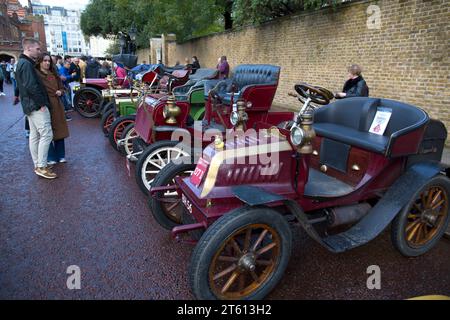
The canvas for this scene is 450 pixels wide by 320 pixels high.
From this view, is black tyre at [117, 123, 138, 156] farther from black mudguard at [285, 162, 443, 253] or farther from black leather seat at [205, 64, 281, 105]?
black mudguard at [285, 162, 443, 253]

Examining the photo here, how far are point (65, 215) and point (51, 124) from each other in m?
1.87

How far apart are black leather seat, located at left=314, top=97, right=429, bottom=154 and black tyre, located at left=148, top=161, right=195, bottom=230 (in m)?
1.51

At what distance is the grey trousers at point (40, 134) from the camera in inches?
176

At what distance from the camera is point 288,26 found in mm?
10977

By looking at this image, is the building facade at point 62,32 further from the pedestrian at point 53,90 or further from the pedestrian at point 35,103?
the pedestrian at point 35,103

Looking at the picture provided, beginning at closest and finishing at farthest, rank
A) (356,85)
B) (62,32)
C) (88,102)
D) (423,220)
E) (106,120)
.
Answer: (423,220), (356,85), (106,120), (88,102), (62,32)

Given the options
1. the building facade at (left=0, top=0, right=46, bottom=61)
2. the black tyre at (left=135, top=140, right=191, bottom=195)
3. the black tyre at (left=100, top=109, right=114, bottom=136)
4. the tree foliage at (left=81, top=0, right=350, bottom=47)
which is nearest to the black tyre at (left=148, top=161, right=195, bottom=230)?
the black tyre at (left=135, top=140, right=191, bottom=195)

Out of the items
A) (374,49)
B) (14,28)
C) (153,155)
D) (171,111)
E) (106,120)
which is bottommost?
(106,120)

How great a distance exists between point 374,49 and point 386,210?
6.33m

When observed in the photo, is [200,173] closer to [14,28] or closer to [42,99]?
[42,99]

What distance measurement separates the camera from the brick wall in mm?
6438

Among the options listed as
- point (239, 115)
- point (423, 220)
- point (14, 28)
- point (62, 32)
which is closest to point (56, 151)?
point (239, 115)

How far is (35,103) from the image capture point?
432cm

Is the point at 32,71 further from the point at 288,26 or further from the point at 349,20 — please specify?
the point at 288,26
